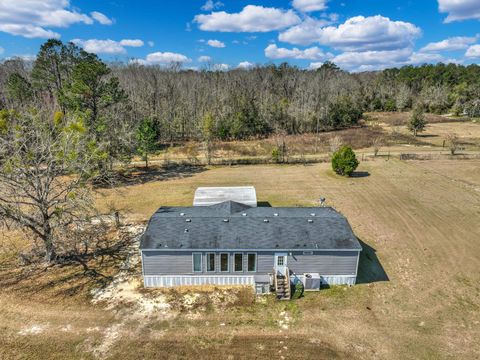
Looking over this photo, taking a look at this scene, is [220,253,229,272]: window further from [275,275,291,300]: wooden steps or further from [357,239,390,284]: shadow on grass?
[357,239,390,284]: shadow on grass

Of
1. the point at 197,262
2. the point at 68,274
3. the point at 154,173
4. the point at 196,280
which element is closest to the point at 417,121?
the point at 154,173

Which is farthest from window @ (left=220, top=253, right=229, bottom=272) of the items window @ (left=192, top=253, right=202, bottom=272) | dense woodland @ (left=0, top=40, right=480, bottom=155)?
dense woodland @ (left=0, top=40, right=480, bottom=155)

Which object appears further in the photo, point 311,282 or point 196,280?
point 196,280

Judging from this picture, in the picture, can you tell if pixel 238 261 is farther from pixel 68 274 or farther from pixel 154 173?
pixel 154 173

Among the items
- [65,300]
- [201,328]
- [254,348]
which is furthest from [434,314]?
[65,300]

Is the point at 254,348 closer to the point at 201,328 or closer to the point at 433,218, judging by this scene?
the point at 201,328

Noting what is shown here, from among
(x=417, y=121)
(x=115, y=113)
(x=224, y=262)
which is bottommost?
(x=224, y=262)

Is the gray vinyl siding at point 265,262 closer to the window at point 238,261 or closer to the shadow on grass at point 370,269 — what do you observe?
the window at point 238,261
